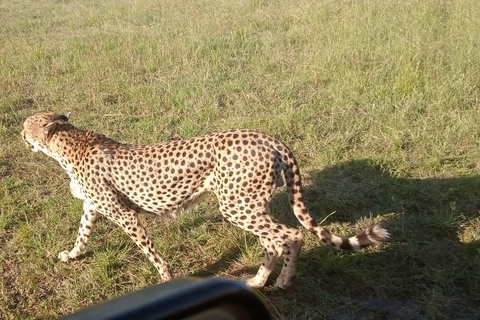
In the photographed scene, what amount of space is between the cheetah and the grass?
1.15 ft

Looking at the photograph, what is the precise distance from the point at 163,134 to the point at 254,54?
2444mm

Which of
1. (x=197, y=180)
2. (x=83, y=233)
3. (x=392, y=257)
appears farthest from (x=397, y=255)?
(x=83, y=233)

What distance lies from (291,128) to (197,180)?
2.10 meters

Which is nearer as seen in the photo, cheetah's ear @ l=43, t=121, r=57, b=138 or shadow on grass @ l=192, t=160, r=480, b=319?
shadow on grass @ l=192, t=160, r=480, b=319

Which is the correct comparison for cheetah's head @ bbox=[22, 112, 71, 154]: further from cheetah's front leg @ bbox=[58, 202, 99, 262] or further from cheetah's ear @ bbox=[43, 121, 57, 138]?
cheetah's front leg @ bbox=[58, 202, 99, 262]

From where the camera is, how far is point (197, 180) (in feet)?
9.61

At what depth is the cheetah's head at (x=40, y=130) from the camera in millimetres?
3197

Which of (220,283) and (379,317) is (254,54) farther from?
(220,283)

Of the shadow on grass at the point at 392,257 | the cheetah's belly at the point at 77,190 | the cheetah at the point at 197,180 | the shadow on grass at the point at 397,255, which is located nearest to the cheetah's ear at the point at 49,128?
the cheetah at the point at 197,180

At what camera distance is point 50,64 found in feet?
22.1

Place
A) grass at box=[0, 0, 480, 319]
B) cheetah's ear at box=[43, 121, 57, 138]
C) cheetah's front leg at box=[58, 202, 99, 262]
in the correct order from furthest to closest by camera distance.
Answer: cheetah's front leg at box=[58, 202, 99, 262]
cheetah's ear at box=[43, 121, 57, 138]
grass at box=[0, 0, 480, 319]

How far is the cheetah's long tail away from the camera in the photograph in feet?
9.02

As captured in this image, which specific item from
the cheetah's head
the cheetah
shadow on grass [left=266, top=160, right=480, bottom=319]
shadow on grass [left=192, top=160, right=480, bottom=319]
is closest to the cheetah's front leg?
the cheetah

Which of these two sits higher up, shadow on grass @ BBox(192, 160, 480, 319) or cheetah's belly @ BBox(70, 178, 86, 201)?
cheetah's belly @ BBox(70, 178, 86, 201)
